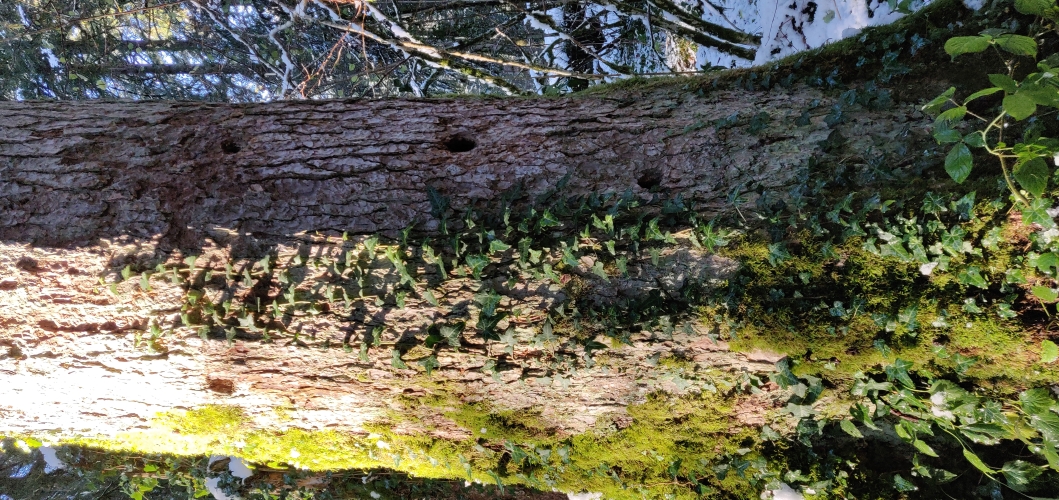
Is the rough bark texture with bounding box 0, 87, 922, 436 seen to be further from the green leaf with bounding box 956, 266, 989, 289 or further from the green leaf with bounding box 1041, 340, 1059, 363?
the green leaf with bounding box 1041, 340, 1059, 363

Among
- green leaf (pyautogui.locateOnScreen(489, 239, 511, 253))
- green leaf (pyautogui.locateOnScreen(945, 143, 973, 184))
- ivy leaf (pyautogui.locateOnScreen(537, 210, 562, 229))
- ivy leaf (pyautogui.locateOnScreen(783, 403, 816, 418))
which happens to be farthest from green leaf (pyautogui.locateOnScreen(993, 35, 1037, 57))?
green leaf (pyautogui.locateOnScreen(489, 239, 511, 253))

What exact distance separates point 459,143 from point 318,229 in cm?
65

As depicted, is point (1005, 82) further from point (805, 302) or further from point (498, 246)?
point (498, 246)

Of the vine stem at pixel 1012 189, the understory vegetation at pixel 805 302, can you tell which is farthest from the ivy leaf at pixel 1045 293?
the vine stem at pixel 1012 189

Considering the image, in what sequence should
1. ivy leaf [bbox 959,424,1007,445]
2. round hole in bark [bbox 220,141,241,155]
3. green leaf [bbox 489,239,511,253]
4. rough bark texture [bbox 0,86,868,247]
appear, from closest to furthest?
1. ivy leaf [bbox 959,424,1007,445]
2. green leaf [bbox 489,239,511,253]
3. rough bark texture [bbox 0,86,868,247]
4. round hole in bark [bbox 220,141,241,155]

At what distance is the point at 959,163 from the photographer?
1.57 meters

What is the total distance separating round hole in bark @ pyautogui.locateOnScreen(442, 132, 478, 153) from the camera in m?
2.19

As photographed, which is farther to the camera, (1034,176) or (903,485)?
(903,485)

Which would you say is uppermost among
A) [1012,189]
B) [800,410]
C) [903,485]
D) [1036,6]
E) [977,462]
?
[1036,6]

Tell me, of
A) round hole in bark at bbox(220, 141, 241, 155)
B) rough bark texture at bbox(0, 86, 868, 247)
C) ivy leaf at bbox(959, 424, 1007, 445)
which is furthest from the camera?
round hole in bark at bbox(220, 141, 241, 155)

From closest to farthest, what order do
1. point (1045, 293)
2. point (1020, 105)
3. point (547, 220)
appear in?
1. point (1020, 105)
2. point (1045, 293)
3. point (547, 220)

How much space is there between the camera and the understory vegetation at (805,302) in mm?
1669

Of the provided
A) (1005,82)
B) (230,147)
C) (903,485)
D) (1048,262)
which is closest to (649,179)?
Answer: (1005,82)

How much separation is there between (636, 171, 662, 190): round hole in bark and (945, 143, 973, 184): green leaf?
2.86 ft
